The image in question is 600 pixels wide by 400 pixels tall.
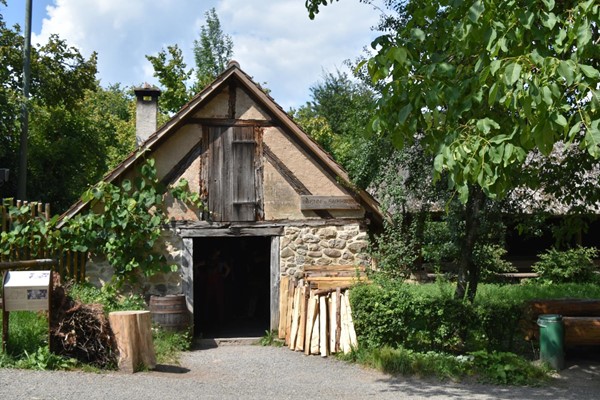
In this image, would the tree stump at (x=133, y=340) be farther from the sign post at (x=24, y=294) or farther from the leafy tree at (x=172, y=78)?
the leafy tree at (x=172, y=78)

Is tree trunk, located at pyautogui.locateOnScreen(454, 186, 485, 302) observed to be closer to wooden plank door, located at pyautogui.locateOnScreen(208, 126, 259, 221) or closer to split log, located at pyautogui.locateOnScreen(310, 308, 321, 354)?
split log, located at pyautogui.locateOnScreen(310, 308, 321, 354)

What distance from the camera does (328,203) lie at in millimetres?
12531

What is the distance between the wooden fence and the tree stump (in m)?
2.48

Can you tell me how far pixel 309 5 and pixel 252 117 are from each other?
14.6 ft

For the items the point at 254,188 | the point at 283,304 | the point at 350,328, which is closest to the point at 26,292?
the point at 350,328

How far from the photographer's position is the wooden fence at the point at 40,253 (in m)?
11.1

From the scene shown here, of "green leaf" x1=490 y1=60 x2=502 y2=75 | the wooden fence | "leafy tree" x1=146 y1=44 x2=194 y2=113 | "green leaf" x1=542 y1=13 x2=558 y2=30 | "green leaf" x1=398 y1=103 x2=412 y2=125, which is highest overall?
"leafy tree" x1=146 y1=44 x2=194 y2=113

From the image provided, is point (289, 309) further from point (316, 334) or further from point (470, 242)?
point (470, 242)

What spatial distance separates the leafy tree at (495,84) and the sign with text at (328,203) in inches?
222

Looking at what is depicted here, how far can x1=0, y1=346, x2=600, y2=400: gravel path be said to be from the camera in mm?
7625

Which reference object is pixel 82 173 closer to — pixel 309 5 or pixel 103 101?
pixel 309 5

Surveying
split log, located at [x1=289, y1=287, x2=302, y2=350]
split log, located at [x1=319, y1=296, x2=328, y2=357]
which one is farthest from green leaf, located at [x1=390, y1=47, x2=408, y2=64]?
split log, located at [x1=289, y1=287, x2=302, y2=350]

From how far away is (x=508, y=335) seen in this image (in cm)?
1069

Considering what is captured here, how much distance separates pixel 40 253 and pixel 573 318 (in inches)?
344
